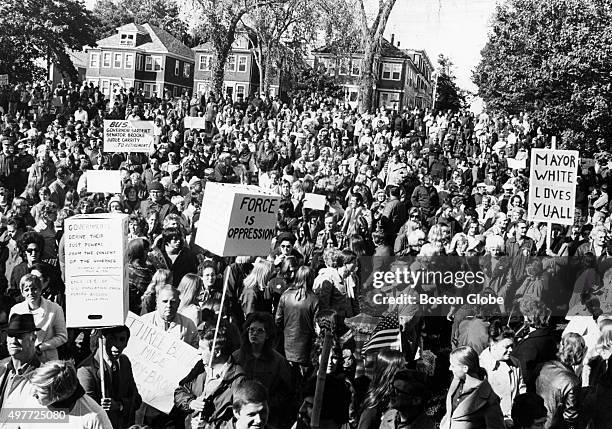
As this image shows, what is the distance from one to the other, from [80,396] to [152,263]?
14.9ft

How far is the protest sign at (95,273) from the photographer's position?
6.27 m

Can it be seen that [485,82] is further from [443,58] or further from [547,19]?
[443,58]

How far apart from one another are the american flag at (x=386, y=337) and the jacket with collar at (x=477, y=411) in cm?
123

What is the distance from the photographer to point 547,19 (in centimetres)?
2578

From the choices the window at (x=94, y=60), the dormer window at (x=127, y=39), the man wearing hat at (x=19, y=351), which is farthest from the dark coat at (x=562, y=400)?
the window at (x=94, y=60)

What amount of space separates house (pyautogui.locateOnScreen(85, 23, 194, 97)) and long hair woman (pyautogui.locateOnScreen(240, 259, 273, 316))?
260 feet

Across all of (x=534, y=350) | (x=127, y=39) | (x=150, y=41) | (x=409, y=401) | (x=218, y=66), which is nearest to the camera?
(x=409, y=401)

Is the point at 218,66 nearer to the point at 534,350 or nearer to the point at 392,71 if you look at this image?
the point at 534,350

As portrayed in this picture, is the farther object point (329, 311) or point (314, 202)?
point (314, 202)

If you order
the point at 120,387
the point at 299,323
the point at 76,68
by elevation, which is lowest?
the point at 120,387

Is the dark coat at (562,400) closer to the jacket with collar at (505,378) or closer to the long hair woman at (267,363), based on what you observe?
the jacket with collar at (505,378)

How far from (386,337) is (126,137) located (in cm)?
1097

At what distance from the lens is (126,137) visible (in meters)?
17.0

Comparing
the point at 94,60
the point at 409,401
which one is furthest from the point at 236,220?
the point at 94,60
